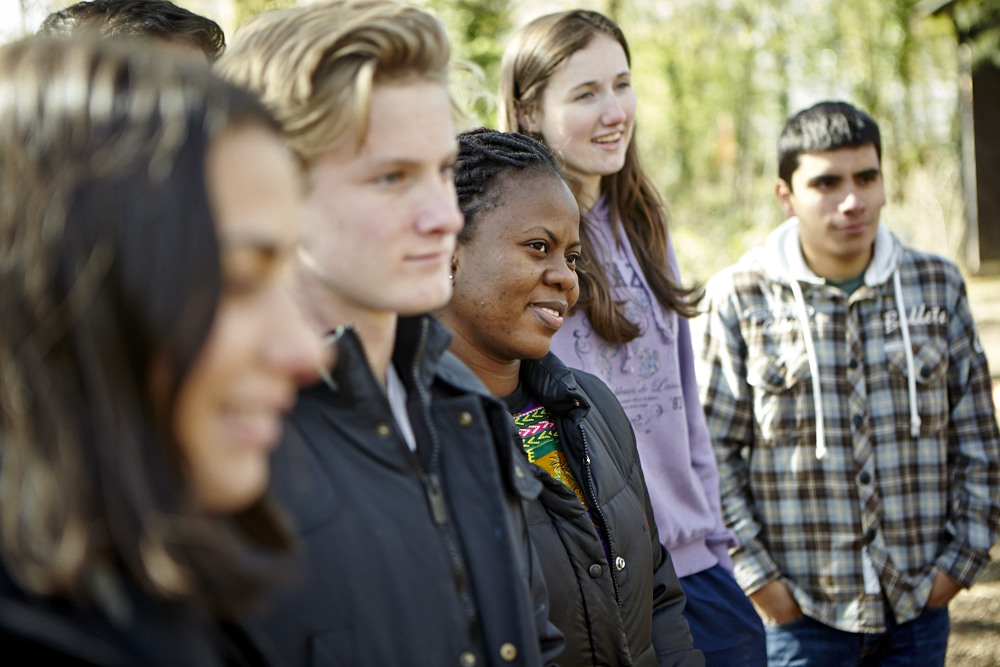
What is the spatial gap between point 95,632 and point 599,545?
123cm

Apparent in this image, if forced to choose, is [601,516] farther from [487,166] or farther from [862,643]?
[862,643]

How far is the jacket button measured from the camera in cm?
149

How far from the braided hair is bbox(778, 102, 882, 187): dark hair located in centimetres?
172

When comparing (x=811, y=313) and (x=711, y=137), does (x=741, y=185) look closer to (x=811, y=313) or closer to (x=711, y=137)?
(x=711, y=137)

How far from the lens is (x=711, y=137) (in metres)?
25.8

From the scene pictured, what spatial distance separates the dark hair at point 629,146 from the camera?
307 centimetres

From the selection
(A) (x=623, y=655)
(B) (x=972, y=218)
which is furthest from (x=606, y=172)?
(B) (x=972, y=218)

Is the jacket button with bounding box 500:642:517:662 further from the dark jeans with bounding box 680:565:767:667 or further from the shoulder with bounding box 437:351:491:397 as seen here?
the dark jeans with bounding box 680:565:767:667

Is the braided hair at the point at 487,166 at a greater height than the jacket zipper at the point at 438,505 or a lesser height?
greater

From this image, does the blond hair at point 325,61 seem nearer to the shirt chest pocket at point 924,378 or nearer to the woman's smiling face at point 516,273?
the woman's smiling face at point 516,273

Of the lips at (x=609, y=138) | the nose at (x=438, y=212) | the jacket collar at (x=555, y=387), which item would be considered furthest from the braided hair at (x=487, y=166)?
the nose at (x=438, y=212)

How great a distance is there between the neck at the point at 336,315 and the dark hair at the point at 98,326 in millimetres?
538

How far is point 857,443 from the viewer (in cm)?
342

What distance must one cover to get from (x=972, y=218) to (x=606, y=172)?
1079 centimetres
